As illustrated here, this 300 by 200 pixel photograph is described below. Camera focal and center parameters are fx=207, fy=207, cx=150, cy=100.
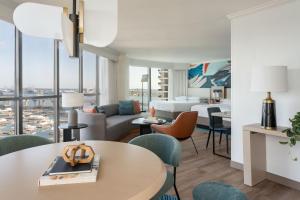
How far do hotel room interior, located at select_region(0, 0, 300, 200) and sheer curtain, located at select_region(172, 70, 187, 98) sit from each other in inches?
161

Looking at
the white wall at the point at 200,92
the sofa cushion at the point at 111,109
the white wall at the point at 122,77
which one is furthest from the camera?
the white wall at the point at 200,92

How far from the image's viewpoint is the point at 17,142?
1732 millimetres

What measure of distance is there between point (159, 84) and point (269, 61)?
7.16 m

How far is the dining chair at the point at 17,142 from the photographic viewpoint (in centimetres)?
167

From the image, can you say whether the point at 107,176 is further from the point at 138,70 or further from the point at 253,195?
the point at 138,70

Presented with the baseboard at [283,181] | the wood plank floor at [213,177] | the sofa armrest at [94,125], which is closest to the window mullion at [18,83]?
the sofa armrest at [94,125]

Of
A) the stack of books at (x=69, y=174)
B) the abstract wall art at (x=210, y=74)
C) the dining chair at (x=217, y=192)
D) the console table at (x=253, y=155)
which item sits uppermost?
the abstract wall art at (x=210, y=74)

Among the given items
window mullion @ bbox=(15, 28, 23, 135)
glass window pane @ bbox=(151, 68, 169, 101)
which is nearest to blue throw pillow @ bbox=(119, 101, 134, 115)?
window mullion @ bbox=(15, 28, 23, 135)

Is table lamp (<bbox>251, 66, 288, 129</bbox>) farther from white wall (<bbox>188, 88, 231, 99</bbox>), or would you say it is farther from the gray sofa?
white wall (<bbox>188, 88, 231, 99</bbox>)

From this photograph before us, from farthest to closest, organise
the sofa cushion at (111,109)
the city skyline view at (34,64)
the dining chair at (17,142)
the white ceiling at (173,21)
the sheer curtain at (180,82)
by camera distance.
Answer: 1. the sheer curtain at (180,82)
2. the sofa cushion at (111,109)
3. the city skyline view at (34,64)
4. the white ceiling at (173,21)
5. the dining chair at (17,142)

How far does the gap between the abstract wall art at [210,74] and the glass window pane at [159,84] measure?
121 centimetres

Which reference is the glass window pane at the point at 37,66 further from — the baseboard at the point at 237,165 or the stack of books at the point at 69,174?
the baseboard at the point at 237,165

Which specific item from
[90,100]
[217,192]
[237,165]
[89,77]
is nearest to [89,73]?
[89,77]

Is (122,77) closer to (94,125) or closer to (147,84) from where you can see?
(147,84)
